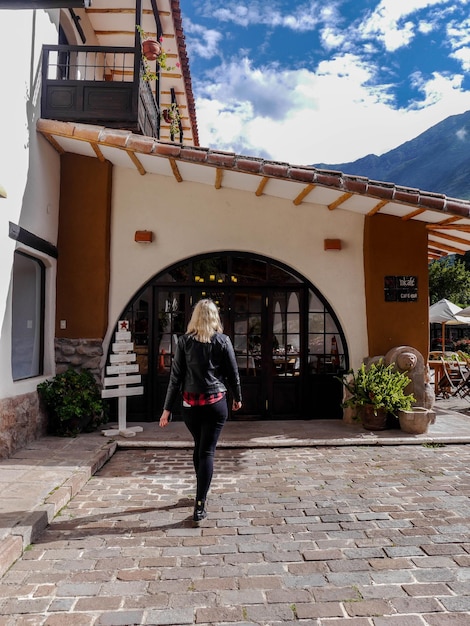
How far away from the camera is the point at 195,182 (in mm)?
7820

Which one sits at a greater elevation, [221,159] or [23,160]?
[221,159]

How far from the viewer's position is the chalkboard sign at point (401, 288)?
7582 mm

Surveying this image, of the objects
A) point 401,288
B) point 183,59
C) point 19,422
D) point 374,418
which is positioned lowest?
point 374,418

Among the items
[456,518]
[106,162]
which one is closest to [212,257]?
[106,162]

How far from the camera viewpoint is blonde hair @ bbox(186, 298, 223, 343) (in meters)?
3.90

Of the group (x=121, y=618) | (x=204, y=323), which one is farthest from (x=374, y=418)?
(x=121, y=618)

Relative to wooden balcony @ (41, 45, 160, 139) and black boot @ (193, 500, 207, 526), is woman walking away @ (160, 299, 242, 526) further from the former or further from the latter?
wooden balcony @ (41, 45, 160, 139)

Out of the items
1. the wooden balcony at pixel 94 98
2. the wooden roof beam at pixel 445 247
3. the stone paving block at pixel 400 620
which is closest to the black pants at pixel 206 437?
the stone paving block at pixel 400 620

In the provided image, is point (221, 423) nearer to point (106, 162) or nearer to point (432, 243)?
point (106, 162)

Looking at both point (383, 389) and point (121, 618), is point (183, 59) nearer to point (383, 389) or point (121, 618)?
point (383, 389)

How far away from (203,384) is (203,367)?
14cm

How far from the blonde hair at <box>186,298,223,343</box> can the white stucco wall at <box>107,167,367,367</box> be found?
3947 mm

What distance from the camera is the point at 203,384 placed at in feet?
12.6

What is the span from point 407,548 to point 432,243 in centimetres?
736
